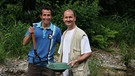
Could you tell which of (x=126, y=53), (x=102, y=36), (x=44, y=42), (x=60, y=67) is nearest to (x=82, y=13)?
(x=102, y=36)

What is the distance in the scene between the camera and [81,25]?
8.91 m

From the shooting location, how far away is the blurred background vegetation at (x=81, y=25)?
7816mm

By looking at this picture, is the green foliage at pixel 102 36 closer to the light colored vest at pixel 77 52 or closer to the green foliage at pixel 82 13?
the green foliage at pixel 82 13

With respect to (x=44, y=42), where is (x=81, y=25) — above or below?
below

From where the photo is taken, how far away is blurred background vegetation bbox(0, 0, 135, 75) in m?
7.82

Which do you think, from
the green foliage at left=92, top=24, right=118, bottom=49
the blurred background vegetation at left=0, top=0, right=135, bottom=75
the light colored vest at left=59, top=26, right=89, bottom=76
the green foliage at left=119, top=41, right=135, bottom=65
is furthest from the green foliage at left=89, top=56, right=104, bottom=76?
the light colored vest at left=59, top=26, right=89, bottom=76

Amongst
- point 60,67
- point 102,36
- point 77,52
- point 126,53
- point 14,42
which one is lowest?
point 126,53

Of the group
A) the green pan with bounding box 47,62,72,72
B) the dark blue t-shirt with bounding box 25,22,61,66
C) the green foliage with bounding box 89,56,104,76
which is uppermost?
the dark blue t-shirt with bounding box 25,22,61,66

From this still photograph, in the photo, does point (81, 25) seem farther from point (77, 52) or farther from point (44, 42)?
point (77, 52)

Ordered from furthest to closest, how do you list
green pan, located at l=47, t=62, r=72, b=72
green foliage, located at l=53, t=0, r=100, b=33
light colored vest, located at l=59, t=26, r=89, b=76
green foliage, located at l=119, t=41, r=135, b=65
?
green foliage, located at l=53, t=0, r=100, b=33
green foliage, located at l=119, t=41, r=135, b=65
light colored vest, located at l=59, t=26, r=89, b=76
green pan, located at l=47, t=62, r=72, b=72

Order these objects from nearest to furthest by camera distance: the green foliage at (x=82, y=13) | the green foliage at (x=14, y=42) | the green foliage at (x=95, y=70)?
the green foliage at (x=95, y=70)
the green foliage at (x=14, y=42)
the green foliage at (x=82, y=13)

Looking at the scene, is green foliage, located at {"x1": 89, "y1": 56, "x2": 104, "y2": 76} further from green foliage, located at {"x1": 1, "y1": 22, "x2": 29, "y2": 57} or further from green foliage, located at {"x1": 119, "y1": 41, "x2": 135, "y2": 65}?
green foliage, located at {"x1": 1, "y1": 22, "x2": 29, "y2": 57}

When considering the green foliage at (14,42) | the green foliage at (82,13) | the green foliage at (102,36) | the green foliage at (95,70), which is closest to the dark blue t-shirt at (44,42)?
the green foliage at (95,70)

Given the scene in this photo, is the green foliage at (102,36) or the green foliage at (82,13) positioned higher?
the green foliage at (82,13)
